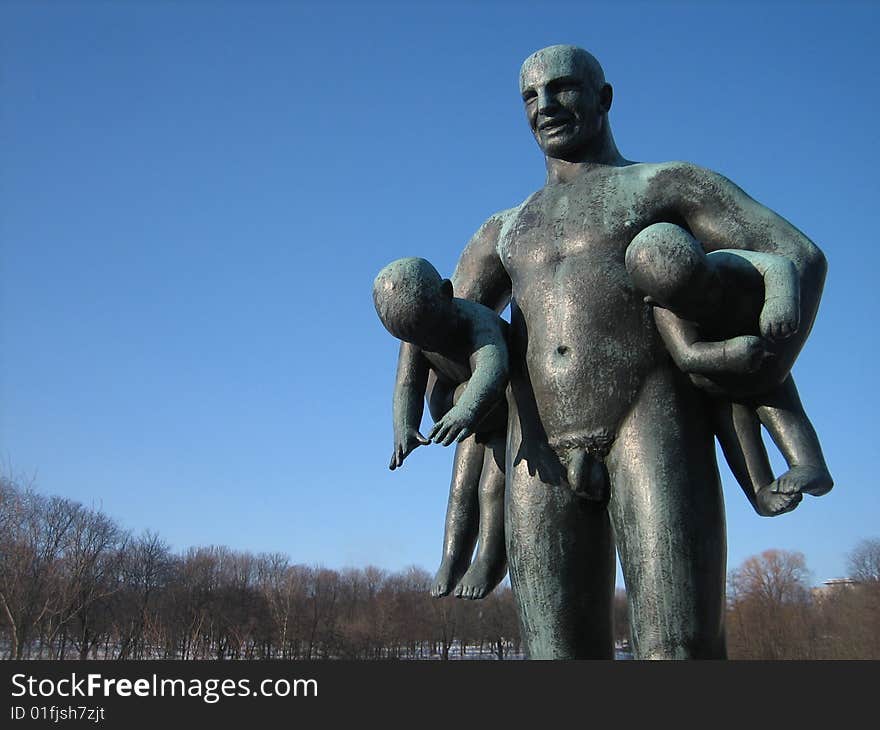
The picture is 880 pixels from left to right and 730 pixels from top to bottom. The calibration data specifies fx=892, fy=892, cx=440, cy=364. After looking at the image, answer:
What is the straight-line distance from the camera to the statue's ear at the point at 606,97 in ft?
16.8

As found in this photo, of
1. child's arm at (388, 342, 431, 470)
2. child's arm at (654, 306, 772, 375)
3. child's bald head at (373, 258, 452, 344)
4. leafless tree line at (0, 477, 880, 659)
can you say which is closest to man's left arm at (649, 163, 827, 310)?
child's arm at (654, 306, 772, 375)

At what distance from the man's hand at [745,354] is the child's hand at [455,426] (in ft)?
4.06

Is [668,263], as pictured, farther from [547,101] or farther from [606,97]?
[606,97]

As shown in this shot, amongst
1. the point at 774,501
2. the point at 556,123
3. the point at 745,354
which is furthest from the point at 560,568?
the point at 556,123

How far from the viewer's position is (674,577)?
4.11 m

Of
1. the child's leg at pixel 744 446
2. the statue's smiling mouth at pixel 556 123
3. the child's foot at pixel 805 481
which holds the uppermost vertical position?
the statue's smiling mouth at pixel 556 123

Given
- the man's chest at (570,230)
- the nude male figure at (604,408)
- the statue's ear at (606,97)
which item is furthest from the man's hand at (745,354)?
the statue's ear at (606,97)

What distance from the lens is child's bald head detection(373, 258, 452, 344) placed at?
4.41m

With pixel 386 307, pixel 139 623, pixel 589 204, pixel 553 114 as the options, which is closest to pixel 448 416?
pixel 386 307

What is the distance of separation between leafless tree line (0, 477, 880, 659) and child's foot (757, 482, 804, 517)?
34.6 m

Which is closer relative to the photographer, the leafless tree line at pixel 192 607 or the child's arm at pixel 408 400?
the child's arm at pixel 408 400

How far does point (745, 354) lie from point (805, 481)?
2.23 feet

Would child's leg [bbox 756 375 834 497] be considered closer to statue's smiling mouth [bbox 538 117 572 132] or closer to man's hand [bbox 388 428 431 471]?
man's hand [bbox 388 428 431 471]

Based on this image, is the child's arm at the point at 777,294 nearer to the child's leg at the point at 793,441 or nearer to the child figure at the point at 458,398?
the child's leg at the point at 793,441
